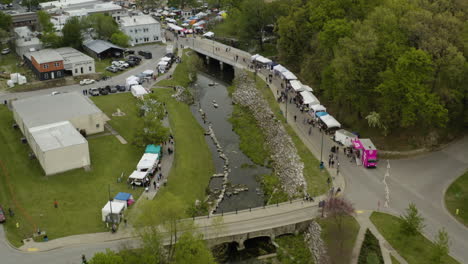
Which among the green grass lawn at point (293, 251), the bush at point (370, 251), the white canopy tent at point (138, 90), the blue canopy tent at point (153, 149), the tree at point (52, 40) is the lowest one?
the green grass lawn at point (293, 251)

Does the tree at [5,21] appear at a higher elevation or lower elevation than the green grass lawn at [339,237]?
higher

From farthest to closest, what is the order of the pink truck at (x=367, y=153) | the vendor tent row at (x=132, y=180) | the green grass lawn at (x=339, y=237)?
the pink truck at (x=367, y=153) < the vendor tent row at (x=132, y=180) < the green grass lawn at (x=339, y=237)

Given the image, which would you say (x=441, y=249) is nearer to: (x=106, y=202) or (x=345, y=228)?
(x=345, y=228)

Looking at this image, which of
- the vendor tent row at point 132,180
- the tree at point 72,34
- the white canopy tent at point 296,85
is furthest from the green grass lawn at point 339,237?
the tree at point 72,34

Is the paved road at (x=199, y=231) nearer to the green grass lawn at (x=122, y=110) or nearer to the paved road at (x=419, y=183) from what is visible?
the paved road at (x=419, y=183)

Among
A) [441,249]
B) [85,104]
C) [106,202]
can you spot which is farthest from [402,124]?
[85,104]

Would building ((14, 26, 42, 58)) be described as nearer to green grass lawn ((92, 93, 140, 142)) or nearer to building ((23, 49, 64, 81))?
building ((23, 49, 64, 81))
